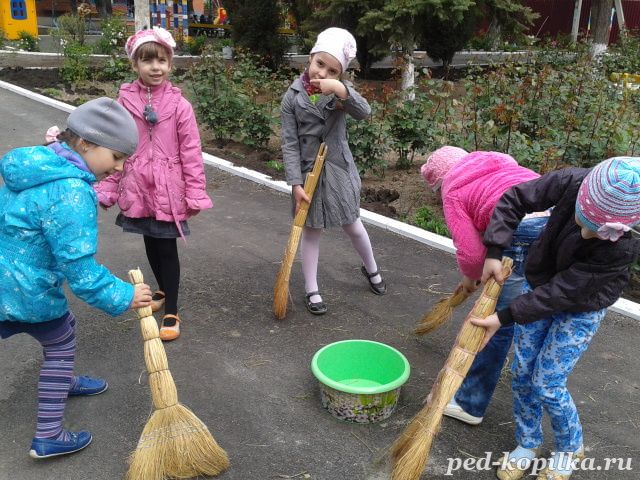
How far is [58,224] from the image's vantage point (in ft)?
7.36

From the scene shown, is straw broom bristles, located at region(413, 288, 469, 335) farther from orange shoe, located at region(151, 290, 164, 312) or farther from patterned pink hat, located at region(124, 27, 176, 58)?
patterned pink hat, located at region(124, 27, 176, 58)

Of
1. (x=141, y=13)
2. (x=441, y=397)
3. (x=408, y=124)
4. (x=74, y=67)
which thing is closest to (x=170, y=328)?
(x=441, y=397)

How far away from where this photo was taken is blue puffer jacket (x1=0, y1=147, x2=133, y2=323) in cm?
225

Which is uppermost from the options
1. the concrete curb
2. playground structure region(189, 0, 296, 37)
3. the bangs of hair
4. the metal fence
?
the metal fence

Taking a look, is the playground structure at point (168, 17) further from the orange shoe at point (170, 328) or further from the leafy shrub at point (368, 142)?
the orange shoe at point (170, 328)

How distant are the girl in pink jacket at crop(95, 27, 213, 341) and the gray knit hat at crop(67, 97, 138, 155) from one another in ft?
3.14

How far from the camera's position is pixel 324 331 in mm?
3705

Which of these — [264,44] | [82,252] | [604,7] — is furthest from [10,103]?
[604,7]

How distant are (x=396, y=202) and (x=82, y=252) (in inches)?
165

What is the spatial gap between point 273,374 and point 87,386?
92 cm

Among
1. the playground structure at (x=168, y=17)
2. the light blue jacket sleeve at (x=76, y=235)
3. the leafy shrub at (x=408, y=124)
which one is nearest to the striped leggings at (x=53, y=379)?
the light blue jacket sleeve at (x=76, y=235)

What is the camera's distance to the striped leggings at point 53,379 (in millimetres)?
2557

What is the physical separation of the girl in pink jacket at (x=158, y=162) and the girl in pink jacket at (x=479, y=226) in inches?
54.1

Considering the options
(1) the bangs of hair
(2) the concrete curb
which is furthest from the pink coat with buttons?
(2) the concrete curb
